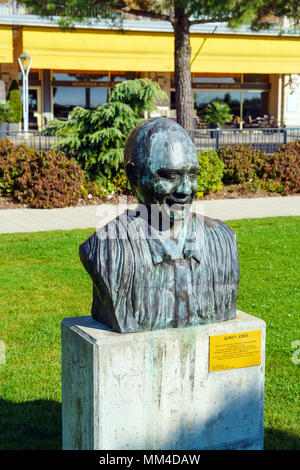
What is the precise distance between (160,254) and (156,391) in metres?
0.73

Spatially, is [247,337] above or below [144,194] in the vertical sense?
below

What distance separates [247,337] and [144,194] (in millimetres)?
1004

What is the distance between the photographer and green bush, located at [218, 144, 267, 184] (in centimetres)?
1443

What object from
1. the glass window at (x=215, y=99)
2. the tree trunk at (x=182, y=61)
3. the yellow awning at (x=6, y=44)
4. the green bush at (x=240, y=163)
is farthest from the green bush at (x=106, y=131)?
the glass window at (x=215, y=99)

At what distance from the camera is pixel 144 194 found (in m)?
3.44

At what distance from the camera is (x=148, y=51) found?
24.4 meters

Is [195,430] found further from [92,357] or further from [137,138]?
[137,138]

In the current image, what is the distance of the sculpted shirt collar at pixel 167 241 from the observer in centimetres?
345

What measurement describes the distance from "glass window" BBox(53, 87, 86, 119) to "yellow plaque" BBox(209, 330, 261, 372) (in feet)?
77.2

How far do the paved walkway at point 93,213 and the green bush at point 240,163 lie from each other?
1048 mm

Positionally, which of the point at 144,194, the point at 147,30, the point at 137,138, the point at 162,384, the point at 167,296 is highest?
the point at 147,30

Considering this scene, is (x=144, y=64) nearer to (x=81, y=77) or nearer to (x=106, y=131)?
(x=81, y=77)

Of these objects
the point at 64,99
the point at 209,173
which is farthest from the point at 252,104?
the point at 209,173
